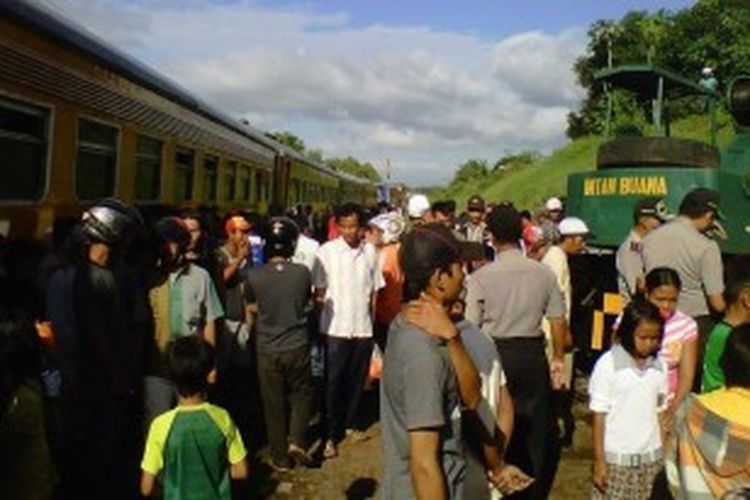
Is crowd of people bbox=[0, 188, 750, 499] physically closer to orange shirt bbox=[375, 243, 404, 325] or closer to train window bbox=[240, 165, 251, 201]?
orange shirt bbox=[375, 243, 404, 325]

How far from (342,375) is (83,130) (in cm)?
274

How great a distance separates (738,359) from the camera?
2.92m

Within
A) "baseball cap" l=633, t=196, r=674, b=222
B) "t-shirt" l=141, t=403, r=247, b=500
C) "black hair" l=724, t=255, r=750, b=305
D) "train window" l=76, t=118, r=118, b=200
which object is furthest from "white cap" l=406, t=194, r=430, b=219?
"t-shirt" l=141, t=403, r=247, b=500

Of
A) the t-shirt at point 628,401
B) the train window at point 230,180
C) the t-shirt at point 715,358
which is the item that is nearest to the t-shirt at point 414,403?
the t-shirt at point 628,401

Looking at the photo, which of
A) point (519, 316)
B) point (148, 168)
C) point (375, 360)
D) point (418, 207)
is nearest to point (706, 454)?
point (519, 316)

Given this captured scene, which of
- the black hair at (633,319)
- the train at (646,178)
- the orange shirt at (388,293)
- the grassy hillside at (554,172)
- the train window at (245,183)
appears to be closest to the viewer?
the black hair at (633,319)

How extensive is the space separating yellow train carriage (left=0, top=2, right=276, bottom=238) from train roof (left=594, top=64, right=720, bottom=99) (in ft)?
14.4

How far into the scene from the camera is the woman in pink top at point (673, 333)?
459cm

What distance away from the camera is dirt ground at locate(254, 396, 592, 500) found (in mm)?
5875

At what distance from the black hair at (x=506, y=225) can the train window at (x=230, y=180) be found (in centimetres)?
798

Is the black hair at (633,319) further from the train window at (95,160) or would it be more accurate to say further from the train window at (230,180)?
the train window at (230,180)

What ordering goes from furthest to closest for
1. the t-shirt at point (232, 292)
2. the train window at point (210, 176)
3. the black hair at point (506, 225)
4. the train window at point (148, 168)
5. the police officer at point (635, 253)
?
the train window at point (210, 176)
the train window at point (148, 168)
the t-shirt at point (232, 292)
the police officer at point (635, 253)
the black hair at point (506, 225)

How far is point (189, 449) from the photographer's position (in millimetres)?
3648

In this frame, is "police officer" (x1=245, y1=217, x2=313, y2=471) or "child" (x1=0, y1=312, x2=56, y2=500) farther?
"police officer" (x1=245, y1=217, x2=313, y2=471)
